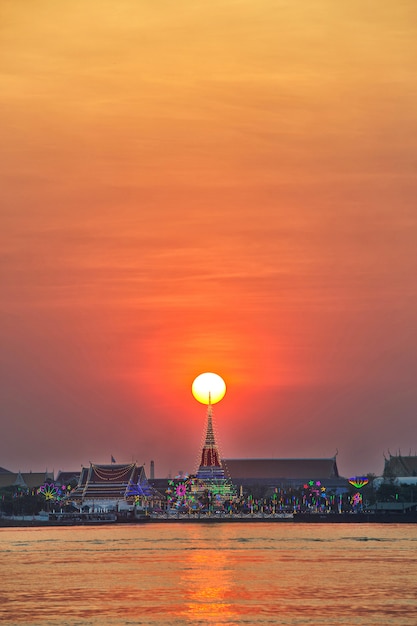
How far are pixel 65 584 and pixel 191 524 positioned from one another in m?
122

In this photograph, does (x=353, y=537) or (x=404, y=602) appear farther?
(x=353, y=537)

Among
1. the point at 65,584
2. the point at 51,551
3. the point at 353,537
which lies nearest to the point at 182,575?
the point at 65,584

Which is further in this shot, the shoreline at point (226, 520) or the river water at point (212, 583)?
the shoreline at point (226, 520)

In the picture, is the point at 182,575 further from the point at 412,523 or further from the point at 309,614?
the point at 412,523

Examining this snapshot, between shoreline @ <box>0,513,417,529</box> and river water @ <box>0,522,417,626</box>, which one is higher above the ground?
shoreline @ <box>0,513,417,529</box>

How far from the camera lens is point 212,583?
2872 inches

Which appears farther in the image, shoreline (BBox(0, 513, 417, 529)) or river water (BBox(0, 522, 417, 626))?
shoreline (BBox(0, 513, 417, 529))

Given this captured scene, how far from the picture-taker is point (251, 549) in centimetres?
10600

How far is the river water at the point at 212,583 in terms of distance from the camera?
55656mm

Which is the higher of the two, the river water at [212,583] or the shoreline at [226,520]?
the shoreline at [226,520]

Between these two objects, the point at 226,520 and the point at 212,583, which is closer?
the point at 212,583

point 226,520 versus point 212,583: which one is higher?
point 226,520

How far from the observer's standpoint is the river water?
55.7 meters

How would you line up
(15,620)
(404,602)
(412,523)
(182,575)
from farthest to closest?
(412,523) → (182,575) → (404,602) → (15,620)
